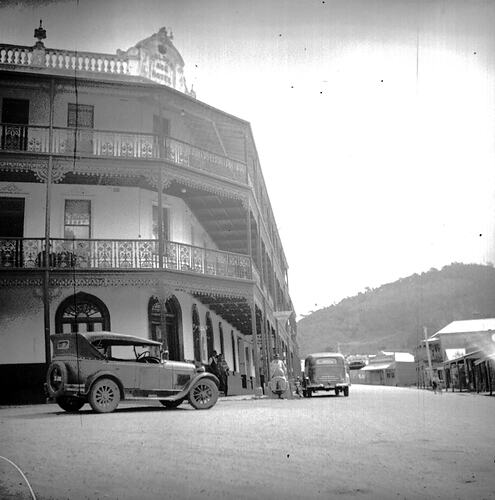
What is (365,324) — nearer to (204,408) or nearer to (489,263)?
(204,408)

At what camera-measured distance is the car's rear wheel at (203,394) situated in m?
12.1

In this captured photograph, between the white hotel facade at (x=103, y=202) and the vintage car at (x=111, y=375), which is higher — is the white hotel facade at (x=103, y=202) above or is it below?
above

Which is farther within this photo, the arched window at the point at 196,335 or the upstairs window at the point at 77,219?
the arched window at the point at 196,335

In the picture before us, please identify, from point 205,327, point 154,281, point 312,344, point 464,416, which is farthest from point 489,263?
point 312,344

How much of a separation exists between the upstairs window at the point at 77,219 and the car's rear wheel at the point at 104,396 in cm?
649

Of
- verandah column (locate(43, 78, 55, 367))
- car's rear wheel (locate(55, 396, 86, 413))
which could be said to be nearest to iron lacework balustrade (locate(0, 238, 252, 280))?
verandah column (locate(43, 78, 55, 367))

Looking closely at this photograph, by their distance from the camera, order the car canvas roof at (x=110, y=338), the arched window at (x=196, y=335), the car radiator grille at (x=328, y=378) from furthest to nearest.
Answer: the car radiator grille at (x=328, y=378), the arched window at (x=196, y=335), the car canvas roof at (x=110, y=338)

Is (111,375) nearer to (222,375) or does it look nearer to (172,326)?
(172,326)

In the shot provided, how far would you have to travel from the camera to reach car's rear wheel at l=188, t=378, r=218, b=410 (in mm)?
12102

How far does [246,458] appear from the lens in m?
6.12

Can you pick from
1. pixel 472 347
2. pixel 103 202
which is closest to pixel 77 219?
pixel 103 202

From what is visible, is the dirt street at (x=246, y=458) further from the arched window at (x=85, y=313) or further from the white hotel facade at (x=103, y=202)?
the arched window at (x=85, y=313)

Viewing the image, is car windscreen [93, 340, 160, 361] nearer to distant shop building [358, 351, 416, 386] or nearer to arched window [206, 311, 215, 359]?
arched window [206, 311, 215, 359]


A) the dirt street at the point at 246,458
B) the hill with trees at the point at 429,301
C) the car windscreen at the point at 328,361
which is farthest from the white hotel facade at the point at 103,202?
the dirt street at the point at 246,458
